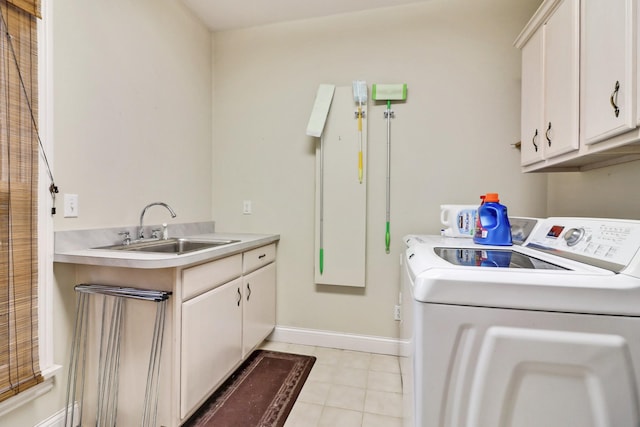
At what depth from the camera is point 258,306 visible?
2.08 meters

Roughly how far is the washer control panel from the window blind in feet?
6.81

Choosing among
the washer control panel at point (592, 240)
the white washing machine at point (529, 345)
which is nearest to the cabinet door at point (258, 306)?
the white washing machine at point (529, 345)

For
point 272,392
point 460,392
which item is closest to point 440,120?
point 460,392

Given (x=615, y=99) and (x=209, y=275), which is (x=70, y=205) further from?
(x=615, y=99)

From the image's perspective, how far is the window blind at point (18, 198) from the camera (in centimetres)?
116

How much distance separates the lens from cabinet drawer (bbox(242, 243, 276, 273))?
6.30ft

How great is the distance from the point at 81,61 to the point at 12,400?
5.03 feet

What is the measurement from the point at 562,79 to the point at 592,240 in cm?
81

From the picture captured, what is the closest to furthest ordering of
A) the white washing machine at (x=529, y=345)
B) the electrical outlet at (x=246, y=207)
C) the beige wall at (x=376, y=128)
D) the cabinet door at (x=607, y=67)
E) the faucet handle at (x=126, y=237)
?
the white washing machine at (x=529, y=345) < the cabinet door at (x=607, y=67) < the faucet handle at (x=126, y=237) < the beige wall at (x=376, y=128) < the electrical outlet at (x=246, y=207)

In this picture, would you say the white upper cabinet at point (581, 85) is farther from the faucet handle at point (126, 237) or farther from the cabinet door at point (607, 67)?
the faucet handle at point (126, 237)

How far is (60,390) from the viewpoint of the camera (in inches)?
54.5

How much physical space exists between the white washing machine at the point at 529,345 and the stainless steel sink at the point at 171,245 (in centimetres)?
129

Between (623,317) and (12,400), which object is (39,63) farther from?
(623,317)

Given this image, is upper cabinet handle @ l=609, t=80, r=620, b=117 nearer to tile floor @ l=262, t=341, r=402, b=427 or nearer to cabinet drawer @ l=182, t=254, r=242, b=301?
tile floor @ l=262, t=341, r=402, b=427
